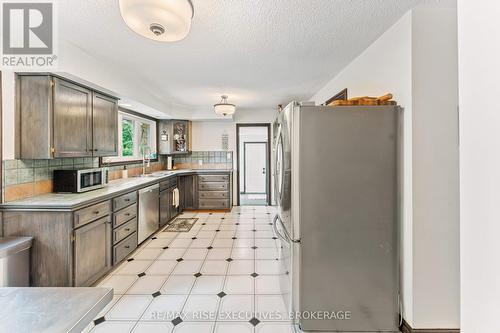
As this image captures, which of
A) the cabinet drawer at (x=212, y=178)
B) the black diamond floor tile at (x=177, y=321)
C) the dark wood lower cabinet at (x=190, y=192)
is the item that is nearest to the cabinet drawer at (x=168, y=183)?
the dark wood lower cabinet at (x=190, y=192)

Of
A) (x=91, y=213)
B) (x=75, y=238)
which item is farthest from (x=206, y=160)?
(x=75, y=238)

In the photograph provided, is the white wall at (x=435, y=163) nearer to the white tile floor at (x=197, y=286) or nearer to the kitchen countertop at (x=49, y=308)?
the white tile floor at (x=197, y=286)

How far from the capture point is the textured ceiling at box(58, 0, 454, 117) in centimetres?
165

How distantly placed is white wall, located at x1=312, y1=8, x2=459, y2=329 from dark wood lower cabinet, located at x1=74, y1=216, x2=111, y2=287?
9.23 ft

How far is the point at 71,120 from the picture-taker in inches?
92.8

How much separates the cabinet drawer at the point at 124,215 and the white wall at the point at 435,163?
2.96 metres

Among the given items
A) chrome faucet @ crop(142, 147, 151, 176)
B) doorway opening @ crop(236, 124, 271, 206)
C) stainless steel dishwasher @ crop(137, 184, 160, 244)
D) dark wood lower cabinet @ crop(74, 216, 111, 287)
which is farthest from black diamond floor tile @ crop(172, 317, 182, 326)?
doorway opening @ crop(236, 124, 271, 206)

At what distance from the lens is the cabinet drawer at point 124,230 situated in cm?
259

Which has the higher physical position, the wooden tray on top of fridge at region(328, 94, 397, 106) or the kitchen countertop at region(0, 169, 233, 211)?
the wooden tray on top of fridge at region(328, 94, 397, 106)

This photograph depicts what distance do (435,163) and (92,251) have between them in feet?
10.4

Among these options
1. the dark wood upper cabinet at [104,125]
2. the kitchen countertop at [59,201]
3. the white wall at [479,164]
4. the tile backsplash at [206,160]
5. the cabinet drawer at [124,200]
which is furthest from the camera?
the tile backsplash at [206,160]

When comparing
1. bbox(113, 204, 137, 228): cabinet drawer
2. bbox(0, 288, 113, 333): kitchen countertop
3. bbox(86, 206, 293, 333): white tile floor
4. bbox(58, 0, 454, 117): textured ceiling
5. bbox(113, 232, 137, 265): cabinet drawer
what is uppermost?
bbox(58, 0, 454, 117): textured ceiling

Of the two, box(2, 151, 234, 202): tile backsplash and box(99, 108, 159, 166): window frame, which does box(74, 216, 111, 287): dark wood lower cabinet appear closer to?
box(2, 151, 234, 202): tile backsplash

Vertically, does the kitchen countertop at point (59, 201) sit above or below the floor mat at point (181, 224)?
above
